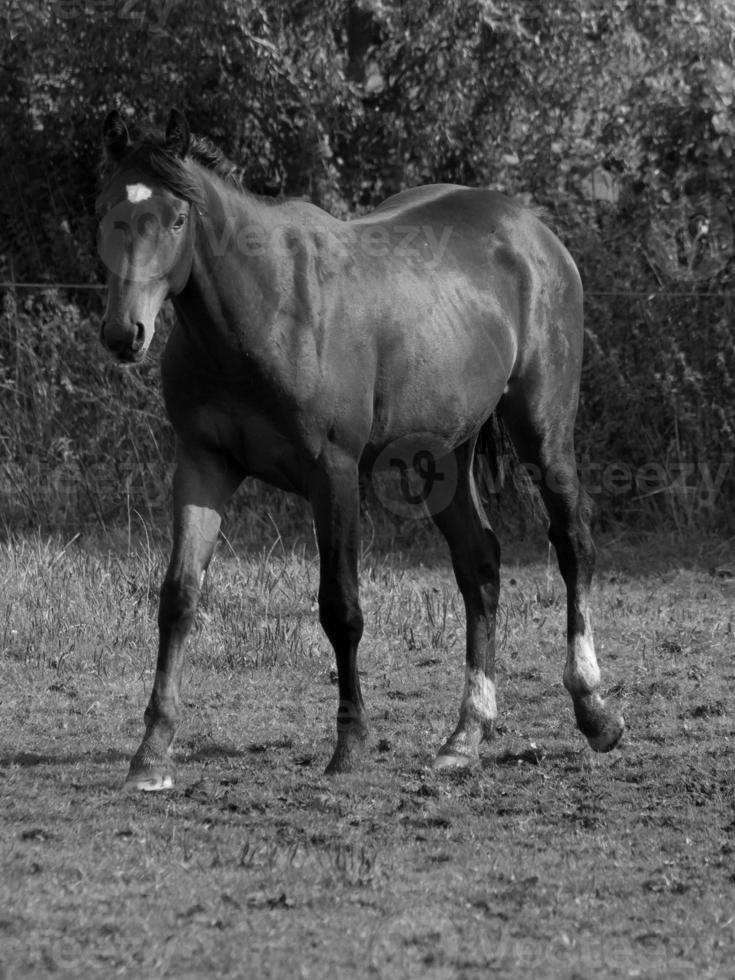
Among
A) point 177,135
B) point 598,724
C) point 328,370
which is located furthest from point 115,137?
point 598,724

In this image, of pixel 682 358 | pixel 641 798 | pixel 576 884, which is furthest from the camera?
pixel 682 358

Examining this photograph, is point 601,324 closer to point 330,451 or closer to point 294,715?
point 294,715

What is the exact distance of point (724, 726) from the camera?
5.99 metres

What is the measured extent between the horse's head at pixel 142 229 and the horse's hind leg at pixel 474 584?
1.77 metres

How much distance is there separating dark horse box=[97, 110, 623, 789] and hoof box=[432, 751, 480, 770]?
1 cm

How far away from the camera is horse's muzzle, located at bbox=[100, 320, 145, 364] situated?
468 cm

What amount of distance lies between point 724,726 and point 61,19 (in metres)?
6.97

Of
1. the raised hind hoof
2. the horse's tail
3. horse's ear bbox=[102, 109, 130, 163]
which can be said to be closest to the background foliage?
the horse's tail

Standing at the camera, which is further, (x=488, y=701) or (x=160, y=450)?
(x=160, y=450)

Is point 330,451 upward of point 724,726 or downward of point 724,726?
upward

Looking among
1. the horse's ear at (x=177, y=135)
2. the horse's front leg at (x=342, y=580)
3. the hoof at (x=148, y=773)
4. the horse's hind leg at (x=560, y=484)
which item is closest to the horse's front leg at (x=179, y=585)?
the hoof at (x=148, y=773)

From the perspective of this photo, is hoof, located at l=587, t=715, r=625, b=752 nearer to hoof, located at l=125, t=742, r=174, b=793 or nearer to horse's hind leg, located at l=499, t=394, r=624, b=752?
horse's hind leg, located at l=499, t=394, r=624, b=752

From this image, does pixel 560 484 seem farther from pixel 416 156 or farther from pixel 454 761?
pixel 416 156

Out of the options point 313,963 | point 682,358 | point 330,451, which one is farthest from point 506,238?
point 682,358
